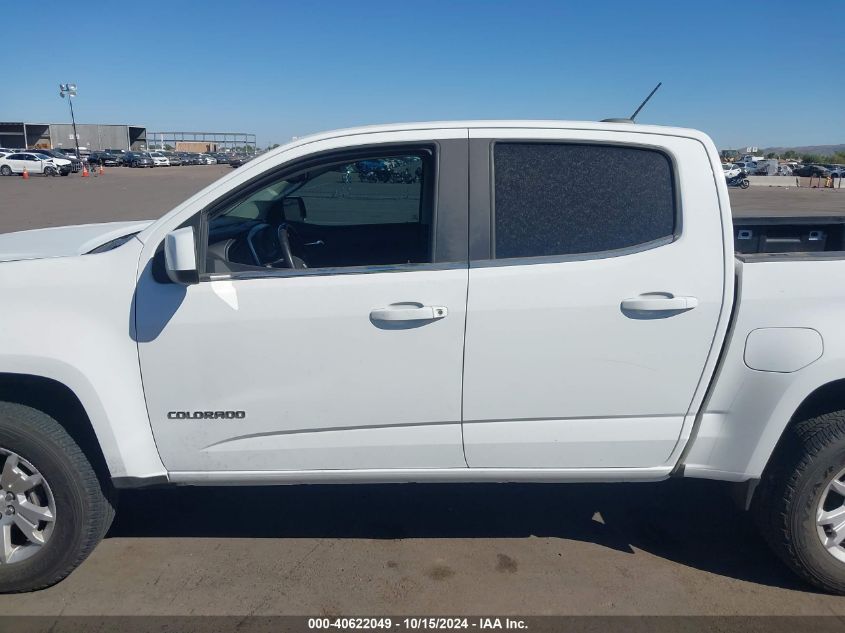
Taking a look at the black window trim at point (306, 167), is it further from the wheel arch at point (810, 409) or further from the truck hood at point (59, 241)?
the wheel arch at point (810, 409)

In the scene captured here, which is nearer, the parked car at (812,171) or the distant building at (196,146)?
the parked car at (812,171)

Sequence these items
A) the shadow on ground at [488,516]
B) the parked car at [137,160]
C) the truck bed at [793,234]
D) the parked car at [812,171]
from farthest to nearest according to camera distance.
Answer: the parked car at [137,160] → the parked car at [812,171] → the truck bed at [793,234] → the shadow on ground at [488,516]

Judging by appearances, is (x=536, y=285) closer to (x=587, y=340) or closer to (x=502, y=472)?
(x=587, y=340)

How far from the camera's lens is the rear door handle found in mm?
2789

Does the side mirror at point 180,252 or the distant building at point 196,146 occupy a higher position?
the distant building at point 196,146

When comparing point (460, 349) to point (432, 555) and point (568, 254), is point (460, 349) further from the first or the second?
point (432, 555)

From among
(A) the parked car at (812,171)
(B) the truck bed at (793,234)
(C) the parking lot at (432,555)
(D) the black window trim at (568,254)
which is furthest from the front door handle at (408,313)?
(A) the parked car at (812,171)

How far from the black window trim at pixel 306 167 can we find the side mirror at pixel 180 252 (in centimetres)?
15

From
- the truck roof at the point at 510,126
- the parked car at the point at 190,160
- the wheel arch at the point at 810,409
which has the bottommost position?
the wheel arch at the point at 810,409

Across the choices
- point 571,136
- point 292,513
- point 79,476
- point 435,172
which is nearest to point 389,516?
point 292,513

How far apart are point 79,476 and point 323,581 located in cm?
113

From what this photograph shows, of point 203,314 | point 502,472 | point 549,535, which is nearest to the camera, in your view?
point 203,314

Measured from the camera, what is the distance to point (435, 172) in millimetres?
2955

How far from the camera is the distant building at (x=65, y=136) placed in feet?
325
